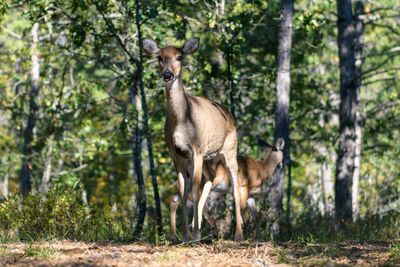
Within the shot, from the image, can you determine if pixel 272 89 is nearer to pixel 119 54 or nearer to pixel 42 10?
pixel 119 54

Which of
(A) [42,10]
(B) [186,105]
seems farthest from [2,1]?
(B) [186,105]

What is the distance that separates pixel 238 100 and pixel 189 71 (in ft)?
3.75

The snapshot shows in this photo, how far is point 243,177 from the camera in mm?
14914

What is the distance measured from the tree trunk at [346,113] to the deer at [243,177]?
2.00 meters

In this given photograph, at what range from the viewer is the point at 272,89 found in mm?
20312

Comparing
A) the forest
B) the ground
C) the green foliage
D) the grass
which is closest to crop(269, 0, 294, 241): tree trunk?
the forest

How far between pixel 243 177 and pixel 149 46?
4198 millimetres

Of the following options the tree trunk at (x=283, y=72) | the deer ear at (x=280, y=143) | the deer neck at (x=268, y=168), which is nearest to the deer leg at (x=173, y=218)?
the tree trunk at (x=283, y=72)

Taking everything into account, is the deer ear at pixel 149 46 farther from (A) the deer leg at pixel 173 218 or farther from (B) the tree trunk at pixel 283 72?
(B) the tree trunk at pixel 283 72

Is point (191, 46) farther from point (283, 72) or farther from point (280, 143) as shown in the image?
point (280, 143)

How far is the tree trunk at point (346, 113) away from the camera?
17.9 m

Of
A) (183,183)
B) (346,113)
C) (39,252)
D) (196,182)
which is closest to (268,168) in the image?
(346,113)

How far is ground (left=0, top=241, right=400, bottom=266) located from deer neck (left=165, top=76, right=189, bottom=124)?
5.89 ft

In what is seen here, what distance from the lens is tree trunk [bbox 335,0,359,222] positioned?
58.7 ft
